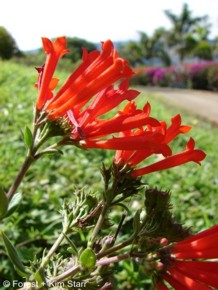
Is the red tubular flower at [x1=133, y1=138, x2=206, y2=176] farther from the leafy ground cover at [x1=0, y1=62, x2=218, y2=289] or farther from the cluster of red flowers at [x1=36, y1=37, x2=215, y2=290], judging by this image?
the leafy ground cover at [x1=0, y1=62, x2=218, y2=289]

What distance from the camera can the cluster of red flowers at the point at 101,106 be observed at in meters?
0.93

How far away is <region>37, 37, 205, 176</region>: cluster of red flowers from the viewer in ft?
3.05

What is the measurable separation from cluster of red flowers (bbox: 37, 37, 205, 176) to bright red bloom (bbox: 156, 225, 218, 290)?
19 centimetres

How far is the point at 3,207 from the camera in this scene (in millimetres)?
913

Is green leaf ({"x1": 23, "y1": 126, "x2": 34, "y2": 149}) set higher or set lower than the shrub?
higher

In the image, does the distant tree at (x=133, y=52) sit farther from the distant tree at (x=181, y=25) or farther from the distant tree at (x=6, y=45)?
the distant tree at (x=6, y=45)

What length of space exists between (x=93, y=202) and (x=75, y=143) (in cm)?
22

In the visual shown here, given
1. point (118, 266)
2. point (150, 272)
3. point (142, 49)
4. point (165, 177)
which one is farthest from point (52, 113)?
point (142, 49)

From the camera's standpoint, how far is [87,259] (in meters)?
0.90

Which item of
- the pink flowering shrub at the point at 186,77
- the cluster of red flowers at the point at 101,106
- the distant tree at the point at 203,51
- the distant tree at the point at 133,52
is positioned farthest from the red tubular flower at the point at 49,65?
the distant tree at the point at 133,52

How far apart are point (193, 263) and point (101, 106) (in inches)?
14.9

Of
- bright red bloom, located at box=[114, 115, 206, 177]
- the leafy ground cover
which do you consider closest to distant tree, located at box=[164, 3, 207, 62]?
the leafy ground cover

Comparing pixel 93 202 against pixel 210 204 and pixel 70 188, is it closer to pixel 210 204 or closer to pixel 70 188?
pixel 70 188

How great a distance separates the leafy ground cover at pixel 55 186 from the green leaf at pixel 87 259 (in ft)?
1.25
